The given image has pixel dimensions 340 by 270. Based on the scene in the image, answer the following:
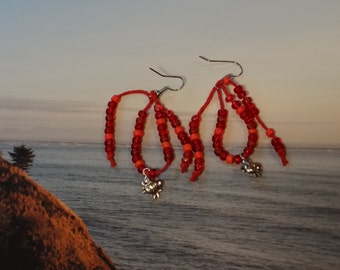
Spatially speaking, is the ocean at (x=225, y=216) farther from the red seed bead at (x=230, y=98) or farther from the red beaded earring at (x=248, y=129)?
the red seed bead at (x=230, y=98)

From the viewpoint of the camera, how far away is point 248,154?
1.31 meters

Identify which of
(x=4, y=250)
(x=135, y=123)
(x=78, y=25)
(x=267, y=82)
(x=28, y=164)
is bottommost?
(x=4, y=250)

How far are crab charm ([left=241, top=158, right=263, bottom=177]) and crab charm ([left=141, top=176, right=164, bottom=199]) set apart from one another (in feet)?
0.70

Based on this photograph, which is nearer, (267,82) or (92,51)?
(267,82)

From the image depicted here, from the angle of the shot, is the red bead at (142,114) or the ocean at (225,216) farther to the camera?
the red bead at (142,114)

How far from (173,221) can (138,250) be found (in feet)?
0.37

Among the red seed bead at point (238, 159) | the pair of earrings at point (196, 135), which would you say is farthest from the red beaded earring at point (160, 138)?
the red seed bead at point (238, 159)

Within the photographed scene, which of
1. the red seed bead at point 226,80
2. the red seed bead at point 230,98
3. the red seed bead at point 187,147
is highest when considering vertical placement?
the red seed bead at point 226,80

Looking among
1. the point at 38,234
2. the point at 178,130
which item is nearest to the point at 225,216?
the point at 178,130

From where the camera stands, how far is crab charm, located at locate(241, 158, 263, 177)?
1.30m

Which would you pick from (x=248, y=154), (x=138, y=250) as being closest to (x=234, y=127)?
(x=248, y=154)

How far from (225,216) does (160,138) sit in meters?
0.25

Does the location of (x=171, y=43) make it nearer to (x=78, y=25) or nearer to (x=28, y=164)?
(x=78, y=25)

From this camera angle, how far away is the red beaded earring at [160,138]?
134 cm
